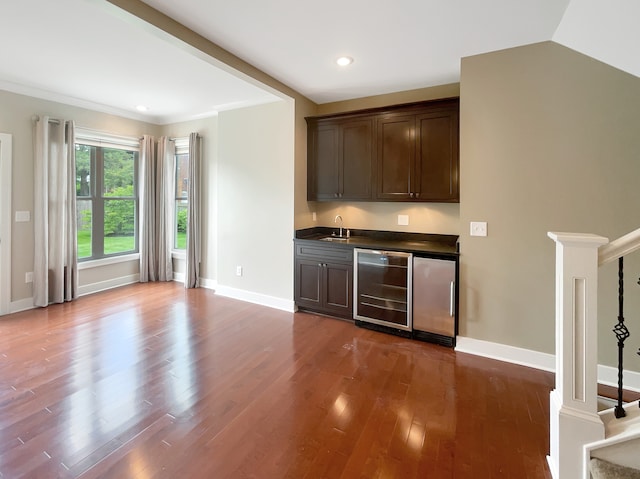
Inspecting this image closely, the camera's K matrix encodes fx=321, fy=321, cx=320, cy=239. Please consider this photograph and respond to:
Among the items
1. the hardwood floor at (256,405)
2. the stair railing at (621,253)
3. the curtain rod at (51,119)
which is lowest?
the hardwood floor at (256,405)

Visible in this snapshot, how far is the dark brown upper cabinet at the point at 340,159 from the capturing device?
3.98 meters

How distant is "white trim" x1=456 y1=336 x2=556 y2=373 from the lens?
2861 mm

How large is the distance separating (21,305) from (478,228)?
5652 millimetres

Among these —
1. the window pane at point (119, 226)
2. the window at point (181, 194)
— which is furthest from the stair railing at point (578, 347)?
the window pane at point (119, 226)

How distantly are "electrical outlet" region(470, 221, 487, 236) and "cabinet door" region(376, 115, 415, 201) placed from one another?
84 cm

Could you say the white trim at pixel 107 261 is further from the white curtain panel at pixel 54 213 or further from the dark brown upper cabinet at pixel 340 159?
the dark brown upper cabinet at pixel 340 159

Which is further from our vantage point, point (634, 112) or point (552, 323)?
point (552, 323)

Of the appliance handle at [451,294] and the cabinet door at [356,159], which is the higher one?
the cabinet door at [356,159]

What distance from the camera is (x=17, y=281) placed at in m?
4.21

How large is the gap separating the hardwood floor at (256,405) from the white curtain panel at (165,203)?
7.08 ft

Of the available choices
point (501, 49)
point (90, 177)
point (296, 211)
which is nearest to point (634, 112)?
point (501, 49)

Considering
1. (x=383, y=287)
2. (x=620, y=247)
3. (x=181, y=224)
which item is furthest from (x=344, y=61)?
(x=181, y=224)

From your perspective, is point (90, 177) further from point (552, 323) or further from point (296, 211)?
point (552, 323)

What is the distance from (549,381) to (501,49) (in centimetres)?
292
